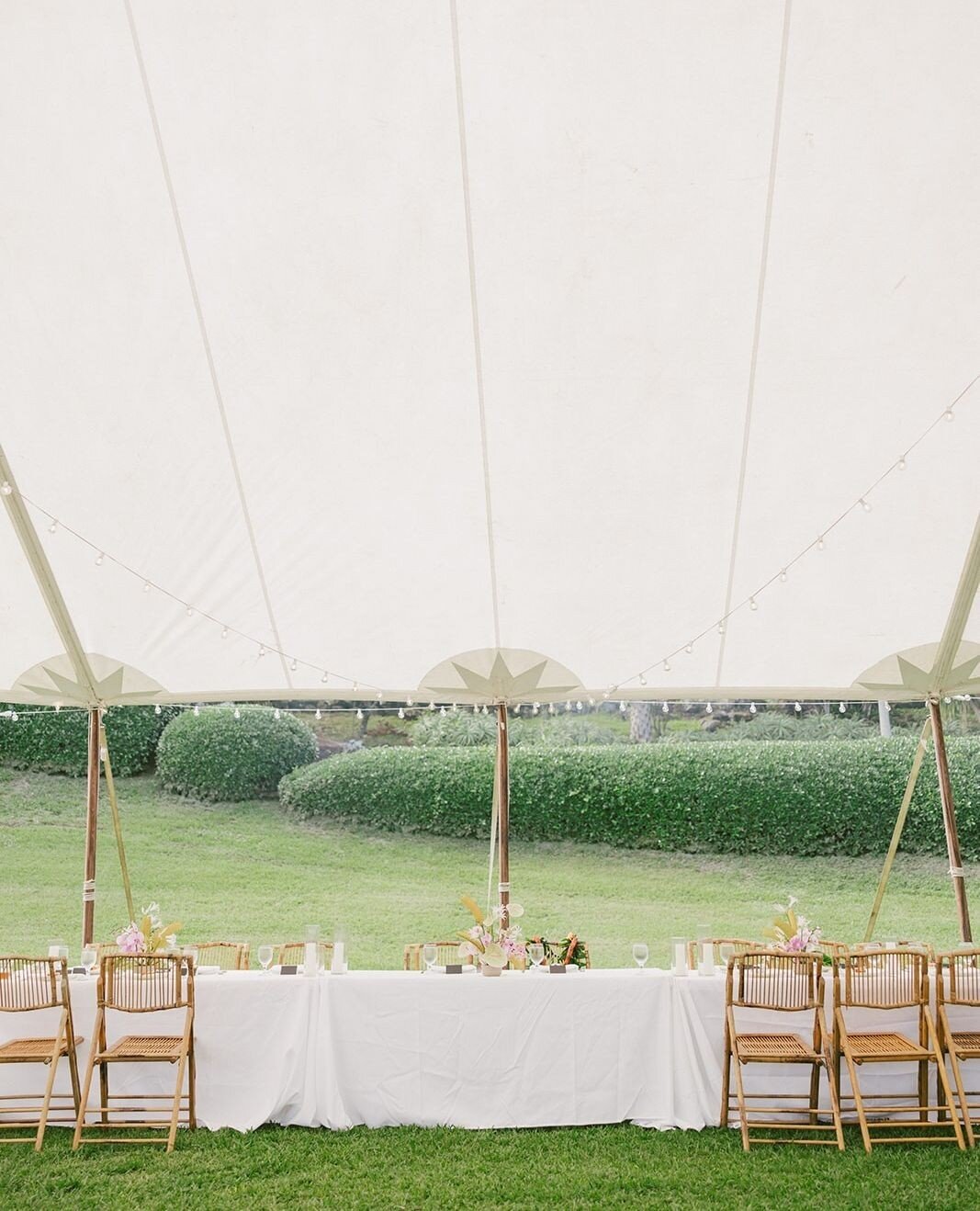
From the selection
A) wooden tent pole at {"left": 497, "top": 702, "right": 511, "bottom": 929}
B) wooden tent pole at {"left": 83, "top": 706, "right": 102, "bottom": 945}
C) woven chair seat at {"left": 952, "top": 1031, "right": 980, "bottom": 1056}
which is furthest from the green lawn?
wooden tent pole at {"left": 83, "top": 706, "right": 102, "bottom": 945}

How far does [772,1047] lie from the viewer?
15.6 ft

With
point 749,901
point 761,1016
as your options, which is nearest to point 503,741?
point 761,1016

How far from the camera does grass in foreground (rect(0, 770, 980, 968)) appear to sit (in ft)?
36.6

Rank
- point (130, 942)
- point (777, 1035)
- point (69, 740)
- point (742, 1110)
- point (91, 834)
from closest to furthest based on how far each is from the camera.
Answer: point (742, 1110) → point (777, 1035) → point (130, 942) → point (91, 834) → point (69, 740)

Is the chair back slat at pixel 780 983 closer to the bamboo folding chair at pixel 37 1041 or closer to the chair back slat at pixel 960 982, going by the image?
the chair back slat at pixel 960 982

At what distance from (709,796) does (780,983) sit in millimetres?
7469

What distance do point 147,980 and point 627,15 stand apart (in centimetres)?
454

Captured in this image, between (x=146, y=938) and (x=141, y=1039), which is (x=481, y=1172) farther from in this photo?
(x=146, y=938)

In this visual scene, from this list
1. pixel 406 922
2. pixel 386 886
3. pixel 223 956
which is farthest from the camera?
pixel 386 886

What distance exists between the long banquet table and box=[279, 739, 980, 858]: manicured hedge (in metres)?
7.18

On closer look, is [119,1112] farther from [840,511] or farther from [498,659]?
[840,511]

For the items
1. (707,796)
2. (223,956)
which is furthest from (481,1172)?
(707,796)

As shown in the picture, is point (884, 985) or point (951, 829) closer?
point (884, 985)

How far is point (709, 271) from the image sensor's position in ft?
16.2
